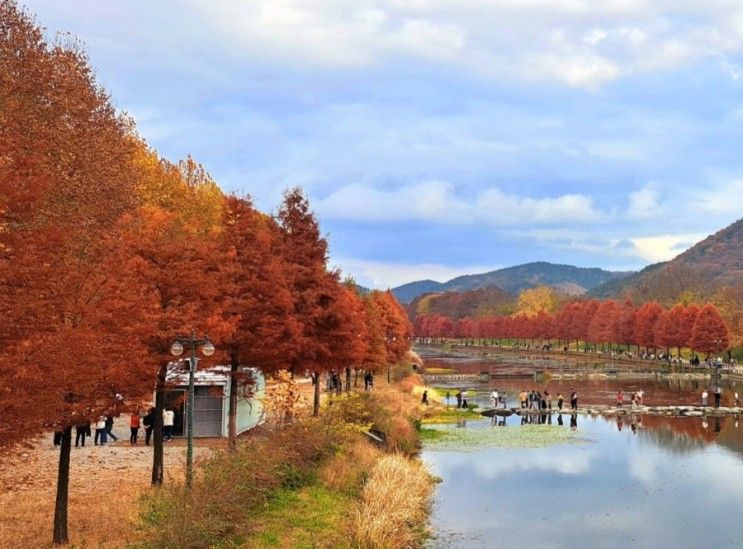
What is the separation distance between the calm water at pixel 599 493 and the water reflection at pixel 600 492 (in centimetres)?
4

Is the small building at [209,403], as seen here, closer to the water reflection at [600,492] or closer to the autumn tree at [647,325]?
the water reflection at [600,492]

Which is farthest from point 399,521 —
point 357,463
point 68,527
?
point 68,527

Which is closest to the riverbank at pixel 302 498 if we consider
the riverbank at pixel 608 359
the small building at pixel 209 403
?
the small building at pixel 209 403

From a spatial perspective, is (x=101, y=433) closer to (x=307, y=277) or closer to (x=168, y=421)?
(x=168, y=421)

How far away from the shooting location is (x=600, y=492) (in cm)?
3097

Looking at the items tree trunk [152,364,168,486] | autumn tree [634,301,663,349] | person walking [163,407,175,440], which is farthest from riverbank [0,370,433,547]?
autumn tree [634,301,663,349]

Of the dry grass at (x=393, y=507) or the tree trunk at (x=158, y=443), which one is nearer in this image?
the dry grass at (x=393, y=507)

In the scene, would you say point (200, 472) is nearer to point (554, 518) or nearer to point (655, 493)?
point (554, 518)

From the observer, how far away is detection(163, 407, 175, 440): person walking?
110ft

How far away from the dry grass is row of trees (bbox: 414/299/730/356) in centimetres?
8113

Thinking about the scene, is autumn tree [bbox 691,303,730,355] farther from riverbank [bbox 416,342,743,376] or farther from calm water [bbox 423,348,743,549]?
calm water [bbox 423,348,743,549]

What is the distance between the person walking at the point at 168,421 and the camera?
1323 inches

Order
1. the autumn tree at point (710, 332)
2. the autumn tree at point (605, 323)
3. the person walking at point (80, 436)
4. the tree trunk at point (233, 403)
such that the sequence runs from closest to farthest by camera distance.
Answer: the person walking at point (80, 436) < the tree trunk at point (233, 403) < the autumn tree at point (710, 332) < the autumn tree at point (605, 323)

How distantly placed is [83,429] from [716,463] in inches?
1211
